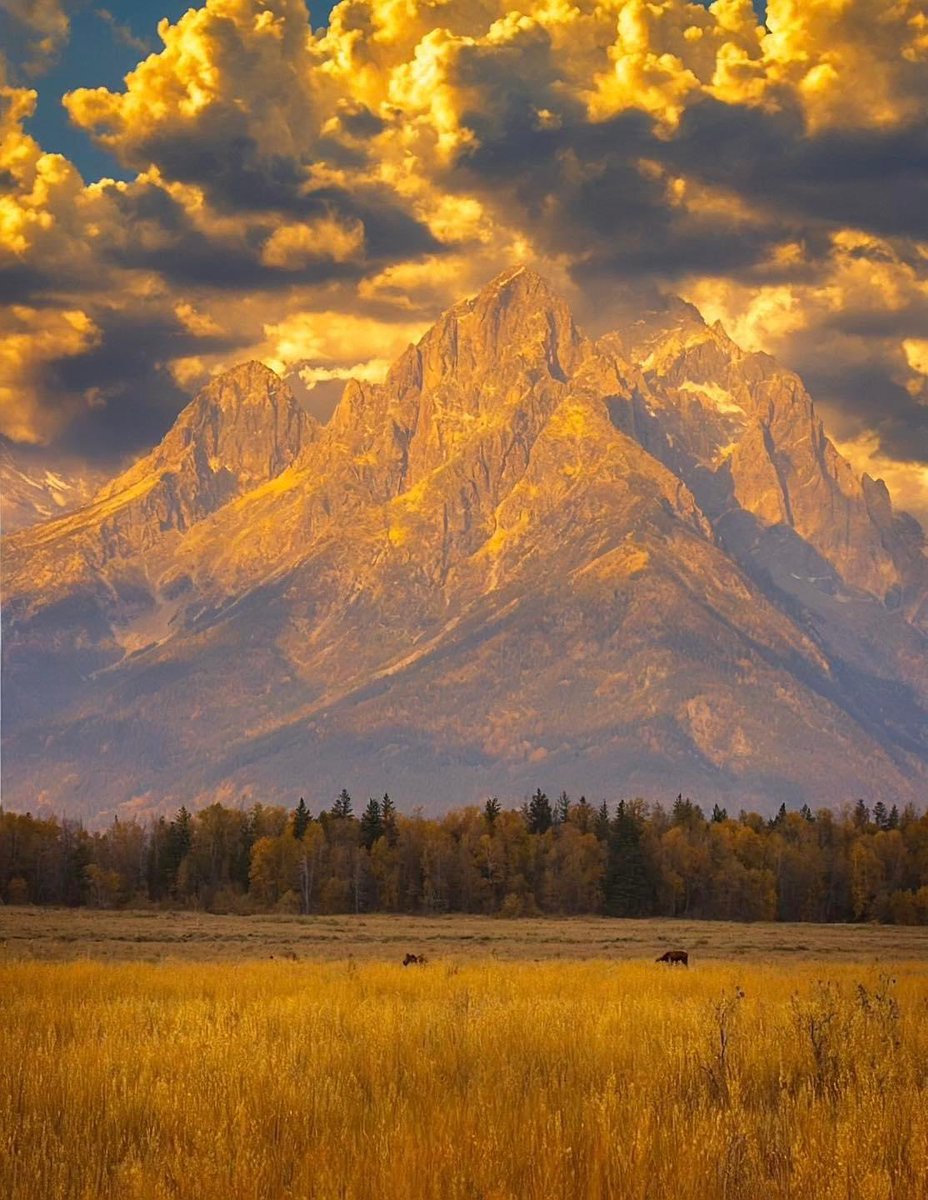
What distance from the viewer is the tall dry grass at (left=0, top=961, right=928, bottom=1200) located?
36.7 feet

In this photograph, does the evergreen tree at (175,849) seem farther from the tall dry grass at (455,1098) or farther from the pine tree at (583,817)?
the tall dry grass at (455,1098)

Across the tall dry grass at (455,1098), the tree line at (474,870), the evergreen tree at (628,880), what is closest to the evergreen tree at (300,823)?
the tree line at (474,870)

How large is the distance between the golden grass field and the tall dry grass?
1.6 inches

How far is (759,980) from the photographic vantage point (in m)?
33.1

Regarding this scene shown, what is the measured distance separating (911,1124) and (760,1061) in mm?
4301

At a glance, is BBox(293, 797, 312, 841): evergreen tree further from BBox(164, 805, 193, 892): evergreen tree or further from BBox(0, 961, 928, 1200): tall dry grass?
BBox(0, 961, 928, 1200): tall dry grass

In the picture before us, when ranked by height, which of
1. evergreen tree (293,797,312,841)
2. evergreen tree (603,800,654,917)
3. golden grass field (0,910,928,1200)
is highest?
evergreen tree (293,797,312,841)

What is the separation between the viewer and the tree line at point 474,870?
395 feet

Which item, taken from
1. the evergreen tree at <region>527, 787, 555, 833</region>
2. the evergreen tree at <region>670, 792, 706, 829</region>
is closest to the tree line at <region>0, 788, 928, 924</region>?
the evergreen tree at <region>527, 787, 555, 833</region>

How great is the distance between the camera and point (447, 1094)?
14719 mm

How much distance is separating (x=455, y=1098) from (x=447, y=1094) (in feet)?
0.36

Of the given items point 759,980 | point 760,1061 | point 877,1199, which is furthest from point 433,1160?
point 759,980

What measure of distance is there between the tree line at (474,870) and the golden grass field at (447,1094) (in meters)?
95.0

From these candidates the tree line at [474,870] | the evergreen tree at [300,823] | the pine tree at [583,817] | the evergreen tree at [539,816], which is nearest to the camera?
the tree line at [474,870]
